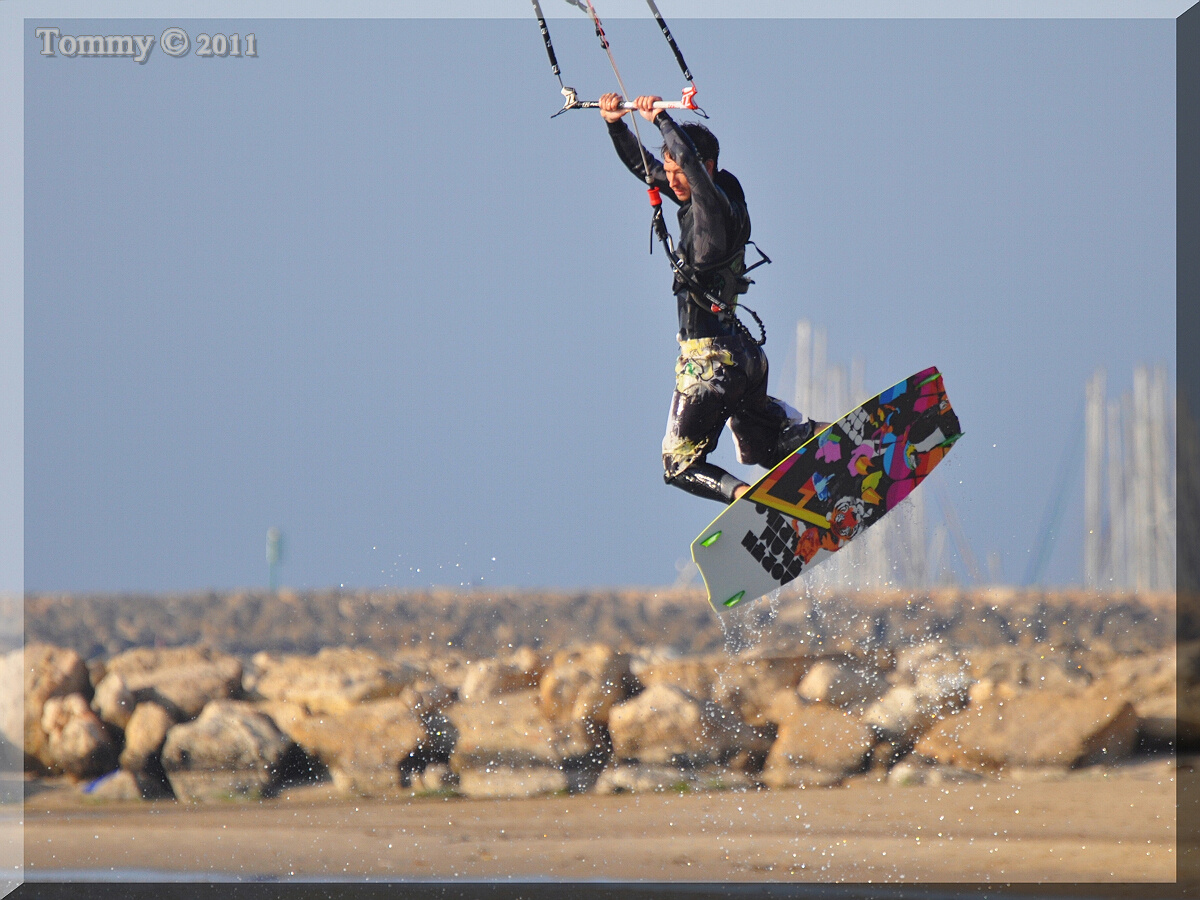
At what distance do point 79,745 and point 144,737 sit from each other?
0.41 meters

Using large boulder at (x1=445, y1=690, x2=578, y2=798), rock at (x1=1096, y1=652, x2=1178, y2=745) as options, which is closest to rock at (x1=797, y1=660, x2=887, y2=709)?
rock at (x1=1096, y1=652, x2=1178, y2=745)

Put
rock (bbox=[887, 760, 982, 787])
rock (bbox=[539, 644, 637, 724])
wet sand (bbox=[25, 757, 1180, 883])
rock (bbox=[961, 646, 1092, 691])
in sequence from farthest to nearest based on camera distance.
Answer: rock (bbox=[961, 646, 1092, 691]), rock (bbox=[539, 644, 637, 724]), rock (bbox=[887, 760, 982, 787]), wet sand (bbox=[25, 757, 1180, 883])

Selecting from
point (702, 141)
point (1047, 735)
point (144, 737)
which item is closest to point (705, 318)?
point (702, 141)

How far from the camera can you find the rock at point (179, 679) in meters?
7.73

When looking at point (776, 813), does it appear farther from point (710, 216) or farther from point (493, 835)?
point (710, 216)

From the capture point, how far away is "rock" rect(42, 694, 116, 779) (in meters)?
7.57

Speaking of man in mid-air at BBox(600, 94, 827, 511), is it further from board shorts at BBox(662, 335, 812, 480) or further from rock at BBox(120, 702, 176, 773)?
rock at BBox(120, 702, 176, 773)

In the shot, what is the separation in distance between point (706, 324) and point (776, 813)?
10.5 ft

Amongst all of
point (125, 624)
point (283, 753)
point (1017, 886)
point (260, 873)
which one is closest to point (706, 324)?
point (1017, 886)

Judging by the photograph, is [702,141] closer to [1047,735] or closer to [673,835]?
[673,835]

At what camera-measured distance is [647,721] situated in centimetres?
732

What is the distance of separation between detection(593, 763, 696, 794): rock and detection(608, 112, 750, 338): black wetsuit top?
3.20 metres

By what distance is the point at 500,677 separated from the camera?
7.88 m

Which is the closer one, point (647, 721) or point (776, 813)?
point (776, 813)
